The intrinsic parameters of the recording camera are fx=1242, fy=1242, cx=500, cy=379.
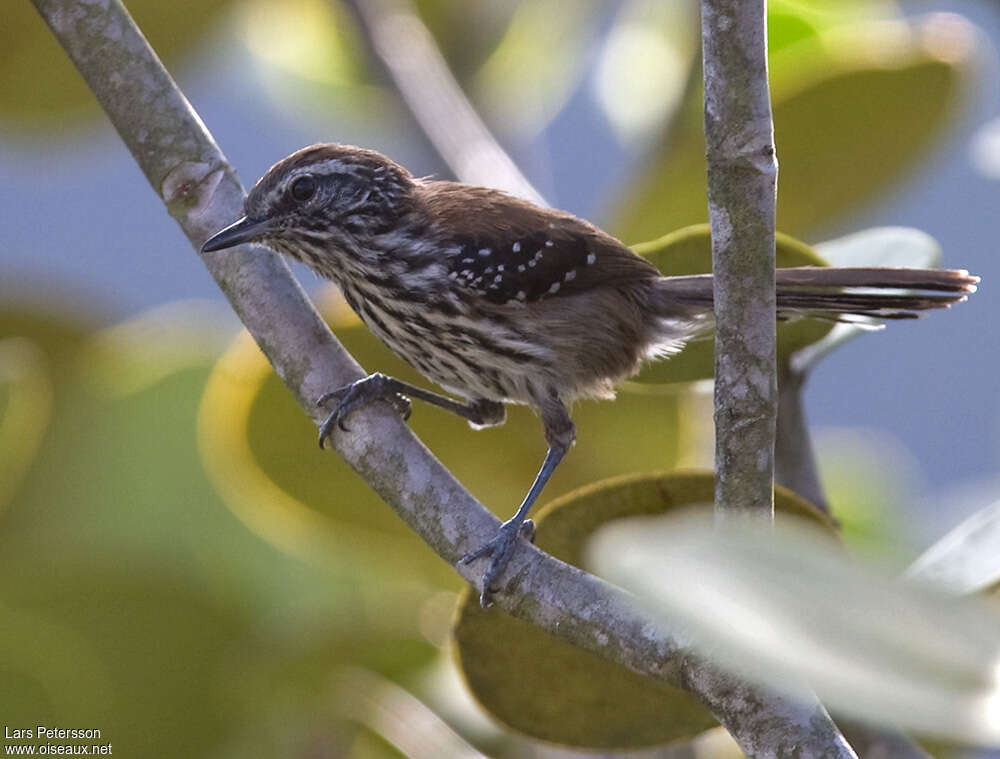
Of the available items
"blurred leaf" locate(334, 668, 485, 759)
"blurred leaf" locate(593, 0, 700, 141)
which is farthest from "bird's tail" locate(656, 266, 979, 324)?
"blurred leaf" locate(334, 668, 485, 759)

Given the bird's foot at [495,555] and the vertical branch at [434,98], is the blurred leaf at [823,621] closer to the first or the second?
the bird's foot at [495,555]

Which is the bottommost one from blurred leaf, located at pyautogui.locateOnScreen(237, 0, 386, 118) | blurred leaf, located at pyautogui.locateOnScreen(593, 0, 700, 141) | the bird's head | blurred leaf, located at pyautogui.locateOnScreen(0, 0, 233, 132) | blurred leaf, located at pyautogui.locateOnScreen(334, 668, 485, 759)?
blurred leaf, located at pyautogui.locateOnScreen(334, 668, 485, 759)

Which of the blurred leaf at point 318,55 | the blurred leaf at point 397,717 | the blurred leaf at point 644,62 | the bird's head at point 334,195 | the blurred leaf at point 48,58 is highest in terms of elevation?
the blurred leaf at point 48,58

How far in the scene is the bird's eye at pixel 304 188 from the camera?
7.49 feet

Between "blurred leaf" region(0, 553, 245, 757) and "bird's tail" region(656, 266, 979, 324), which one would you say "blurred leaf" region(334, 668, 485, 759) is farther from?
"bird's tail" region(656, 266, 979, 324)

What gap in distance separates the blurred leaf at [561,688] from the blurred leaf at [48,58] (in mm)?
1347

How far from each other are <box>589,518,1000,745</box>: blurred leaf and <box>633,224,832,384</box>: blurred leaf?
106 centimetres

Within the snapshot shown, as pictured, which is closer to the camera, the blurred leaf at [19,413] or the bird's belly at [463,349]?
the blurred leaf at [19,413]

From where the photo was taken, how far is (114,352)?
2121 mm

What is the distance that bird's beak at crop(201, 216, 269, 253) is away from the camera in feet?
5.78

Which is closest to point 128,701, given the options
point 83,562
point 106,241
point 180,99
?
point 83,562

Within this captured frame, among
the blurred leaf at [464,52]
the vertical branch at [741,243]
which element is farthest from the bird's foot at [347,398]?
the blurred leaf at [464,52]

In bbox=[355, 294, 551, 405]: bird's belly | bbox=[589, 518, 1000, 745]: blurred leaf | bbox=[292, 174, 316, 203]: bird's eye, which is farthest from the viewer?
bbox=[292, 174, 316, 203]: bird's eye

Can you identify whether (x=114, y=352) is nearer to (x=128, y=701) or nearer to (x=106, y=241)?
(x=128, y=701)
